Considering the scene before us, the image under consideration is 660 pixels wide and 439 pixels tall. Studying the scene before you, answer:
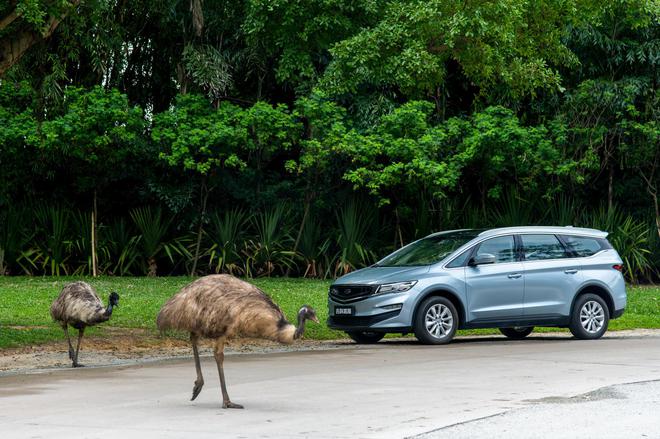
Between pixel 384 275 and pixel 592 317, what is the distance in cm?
387

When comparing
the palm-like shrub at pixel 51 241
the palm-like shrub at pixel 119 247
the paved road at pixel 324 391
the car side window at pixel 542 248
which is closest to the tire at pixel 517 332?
the car side window at pixel 542 248

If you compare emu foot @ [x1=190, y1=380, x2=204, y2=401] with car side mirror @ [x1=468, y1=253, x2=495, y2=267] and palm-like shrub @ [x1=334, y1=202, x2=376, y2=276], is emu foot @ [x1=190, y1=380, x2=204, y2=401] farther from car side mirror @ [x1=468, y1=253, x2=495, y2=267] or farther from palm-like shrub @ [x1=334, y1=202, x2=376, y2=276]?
palm-like shrub @ [x1=334, y1=202, x2=376, y2=276]

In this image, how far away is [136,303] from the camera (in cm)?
2294

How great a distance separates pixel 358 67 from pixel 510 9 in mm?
3805

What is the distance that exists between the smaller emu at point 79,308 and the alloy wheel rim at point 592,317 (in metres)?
8.54

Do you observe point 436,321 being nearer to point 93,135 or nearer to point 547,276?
point 547,276

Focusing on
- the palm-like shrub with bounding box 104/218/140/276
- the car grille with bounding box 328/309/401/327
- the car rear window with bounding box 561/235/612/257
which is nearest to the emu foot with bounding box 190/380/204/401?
the car grille with bounding box 328/309/401/327

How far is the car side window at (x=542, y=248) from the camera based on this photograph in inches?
762

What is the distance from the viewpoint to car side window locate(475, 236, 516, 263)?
62.3 ft

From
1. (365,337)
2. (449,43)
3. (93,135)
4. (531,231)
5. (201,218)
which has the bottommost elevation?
(365,337)

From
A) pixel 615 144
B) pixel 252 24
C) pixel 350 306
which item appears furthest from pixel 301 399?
pixel 615 144

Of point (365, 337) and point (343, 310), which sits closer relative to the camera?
point (343, 310)

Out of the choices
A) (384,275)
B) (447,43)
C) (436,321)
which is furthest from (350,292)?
(447,43)

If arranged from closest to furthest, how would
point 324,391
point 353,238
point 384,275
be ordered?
1. point 324,391
2. point 384,275
3. point 353,238
